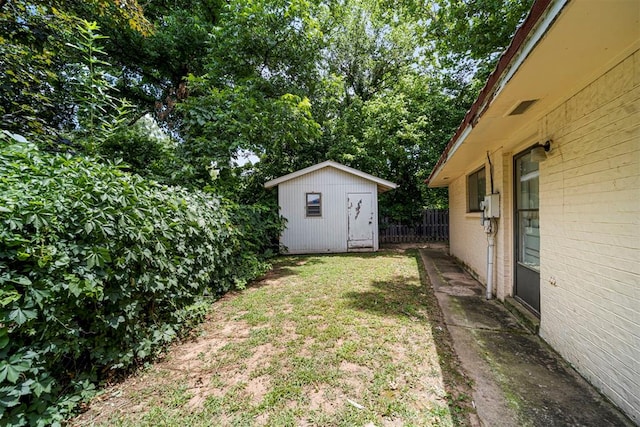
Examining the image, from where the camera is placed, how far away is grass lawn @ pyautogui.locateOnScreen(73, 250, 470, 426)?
5.93 feet

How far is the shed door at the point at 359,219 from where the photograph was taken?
9633 millimetres

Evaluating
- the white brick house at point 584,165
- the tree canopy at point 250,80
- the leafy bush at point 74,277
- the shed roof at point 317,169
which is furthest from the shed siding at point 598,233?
the shed roof at point 317,169

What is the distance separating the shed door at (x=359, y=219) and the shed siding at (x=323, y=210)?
0.16m

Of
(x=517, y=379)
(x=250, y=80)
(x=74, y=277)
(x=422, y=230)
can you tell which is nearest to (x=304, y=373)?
(x=517, y=379)

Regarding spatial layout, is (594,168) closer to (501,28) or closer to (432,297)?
(432,297)

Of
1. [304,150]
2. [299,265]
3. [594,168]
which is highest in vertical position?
[304,150]

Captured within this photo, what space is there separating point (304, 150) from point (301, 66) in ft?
16.0

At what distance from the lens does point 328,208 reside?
9523 millimetres

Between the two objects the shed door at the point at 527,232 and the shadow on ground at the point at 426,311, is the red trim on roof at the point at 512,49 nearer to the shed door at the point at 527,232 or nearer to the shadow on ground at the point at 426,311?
the shed door at the point at 527,232

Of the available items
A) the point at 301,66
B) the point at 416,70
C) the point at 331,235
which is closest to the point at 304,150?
the point at 301,66

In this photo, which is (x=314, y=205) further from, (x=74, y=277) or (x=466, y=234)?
(x=74, y=277)

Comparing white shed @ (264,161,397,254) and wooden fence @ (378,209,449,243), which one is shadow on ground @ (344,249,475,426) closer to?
white shed @ (264,161,397,254)

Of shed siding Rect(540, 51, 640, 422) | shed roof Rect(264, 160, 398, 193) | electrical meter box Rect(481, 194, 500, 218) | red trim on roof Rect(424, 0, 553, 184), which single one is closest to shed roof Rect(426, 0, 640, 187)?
red trim on roof Rect(424, 0, 553, 184)

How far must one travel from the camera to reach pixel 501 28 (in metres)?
7.12
